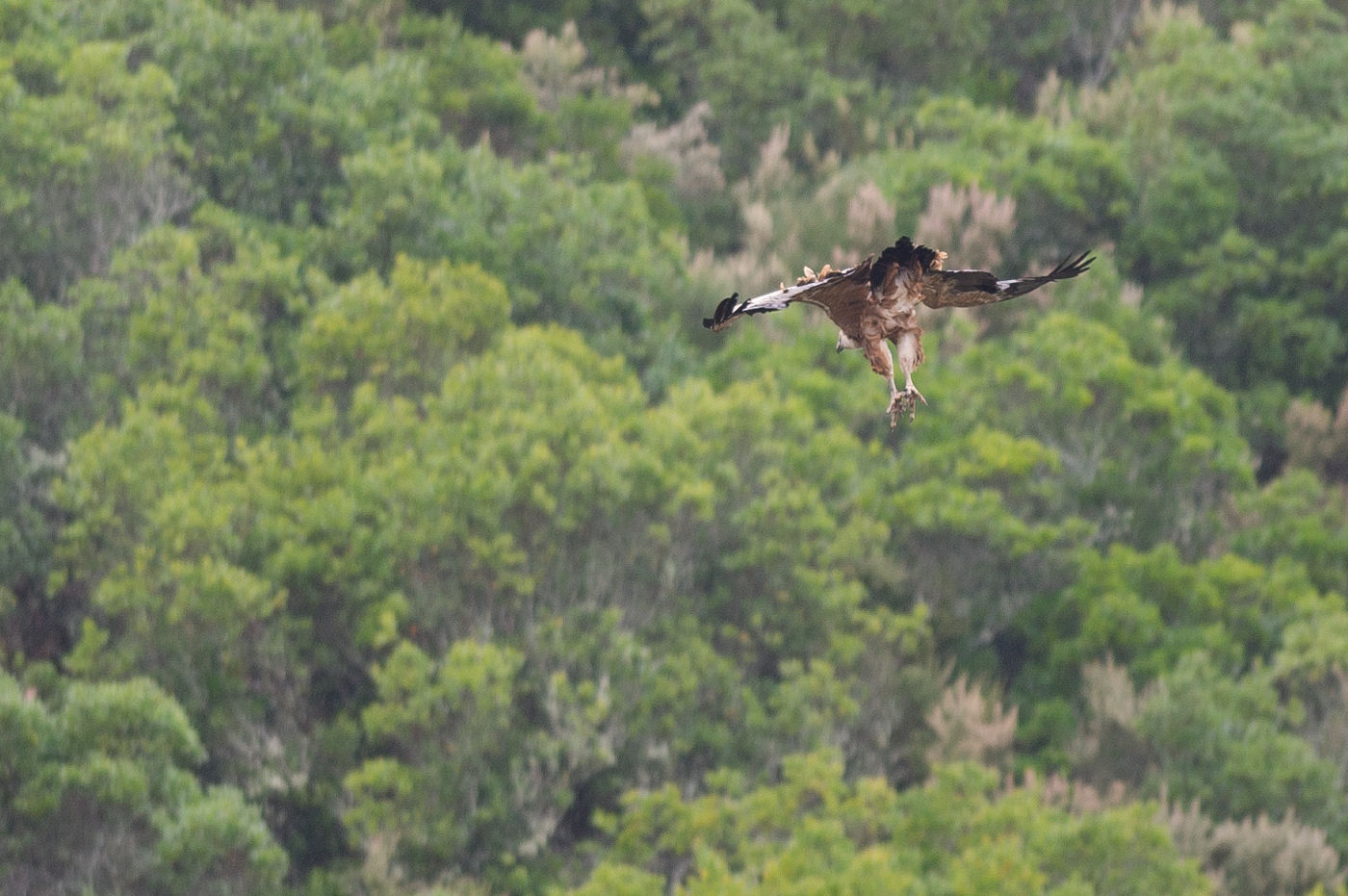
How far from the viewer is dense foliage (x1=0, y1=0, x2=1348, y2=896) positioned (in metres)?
30.6

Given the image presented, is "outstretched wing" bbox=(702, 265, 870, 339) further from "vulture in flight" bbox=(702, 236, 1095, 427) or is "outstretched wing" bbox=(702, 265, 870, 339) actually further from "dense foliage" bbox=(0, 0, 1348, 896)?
"dense foliage" bbox=(0, 0, 1348, 896)

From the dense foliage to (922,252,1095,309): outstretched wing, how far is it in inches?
613

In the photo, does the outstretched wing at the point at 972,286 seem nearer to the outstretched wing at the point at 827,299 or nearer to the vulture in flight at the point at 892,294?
the vulture in flight at the point at 892,294

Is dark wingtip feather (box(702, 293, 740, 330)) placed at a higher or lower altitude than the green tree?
higher

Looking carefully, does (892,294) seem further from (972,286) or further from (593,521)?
(593,521)

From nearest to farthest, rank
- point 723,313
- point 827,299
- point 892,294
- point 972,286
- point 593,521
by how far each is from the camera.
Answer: point 723,313
point 827,299
point 892,294
point 972,286
point 593,521

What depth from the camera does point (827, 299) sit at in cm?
1257

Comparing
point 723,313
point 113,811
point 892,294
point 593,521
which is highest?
point 892,294

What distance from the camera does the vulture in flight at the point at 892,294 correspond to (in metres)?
12.5

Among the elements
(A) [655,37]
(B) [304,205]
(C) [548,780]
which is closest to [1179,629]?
(C) [548,780]

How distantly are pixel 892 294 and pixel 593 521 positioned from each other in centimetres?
2047

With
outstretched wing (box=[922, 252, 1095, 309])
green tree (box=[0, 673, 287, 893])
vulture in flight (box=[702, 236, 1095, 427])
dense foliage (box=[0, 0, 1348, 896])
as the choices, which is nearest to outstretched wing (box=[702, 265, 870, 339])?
vulture in flight (box=[702, 236, 1095, 427])

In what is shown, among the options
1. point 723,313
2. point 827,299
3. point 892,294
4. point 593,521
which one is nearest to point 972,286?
point 892,294

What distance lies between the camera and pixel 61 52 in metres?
38.8
